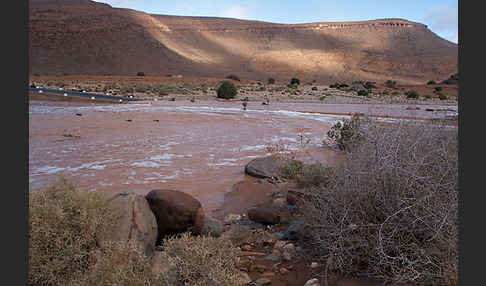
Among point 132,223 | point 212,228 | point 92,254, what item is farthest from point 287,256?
point 92,254

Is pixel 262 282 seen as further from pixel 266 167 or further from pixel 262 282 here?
pixel 266 167

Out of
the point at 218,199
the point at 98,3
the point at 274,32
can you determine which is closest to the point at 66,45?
the point at 98,3

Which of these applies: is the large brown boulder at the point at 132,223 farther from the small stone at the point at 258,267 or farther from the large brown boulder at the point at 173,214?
the small stone at the point at 258,267

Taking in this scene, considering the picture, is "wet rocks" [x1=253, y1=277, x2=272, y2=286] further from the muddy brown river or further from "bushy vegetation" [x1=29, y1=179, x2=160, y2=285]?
the muddy brown river

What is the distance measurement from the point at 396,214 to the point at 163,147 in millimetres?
5850

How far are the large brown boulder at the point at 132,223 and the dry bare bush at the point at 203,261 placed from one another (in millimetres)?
407

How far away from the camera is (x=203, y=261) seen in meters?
2.16

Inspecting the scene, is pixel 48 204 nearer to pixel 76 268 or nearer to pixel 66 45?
pixel 76 268

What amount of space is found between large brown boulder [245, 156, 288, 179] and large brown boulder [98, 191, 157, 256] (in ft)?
9.18

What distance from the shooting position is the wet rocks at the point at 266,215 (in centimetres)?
377

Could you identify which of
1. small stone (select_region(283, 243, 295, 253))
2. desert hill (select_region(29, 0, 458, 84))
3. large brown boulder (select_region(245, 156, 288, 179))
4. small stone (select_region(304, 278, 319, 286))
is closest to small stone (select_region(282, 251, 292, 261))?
small stone (select_region(283, 243, 295, 253))

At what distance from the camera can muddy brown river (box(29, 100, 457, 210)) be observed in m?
5.14

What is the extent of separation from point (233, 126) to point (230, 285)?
27.9ft

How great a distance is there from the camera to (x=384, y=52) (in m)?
67.8
